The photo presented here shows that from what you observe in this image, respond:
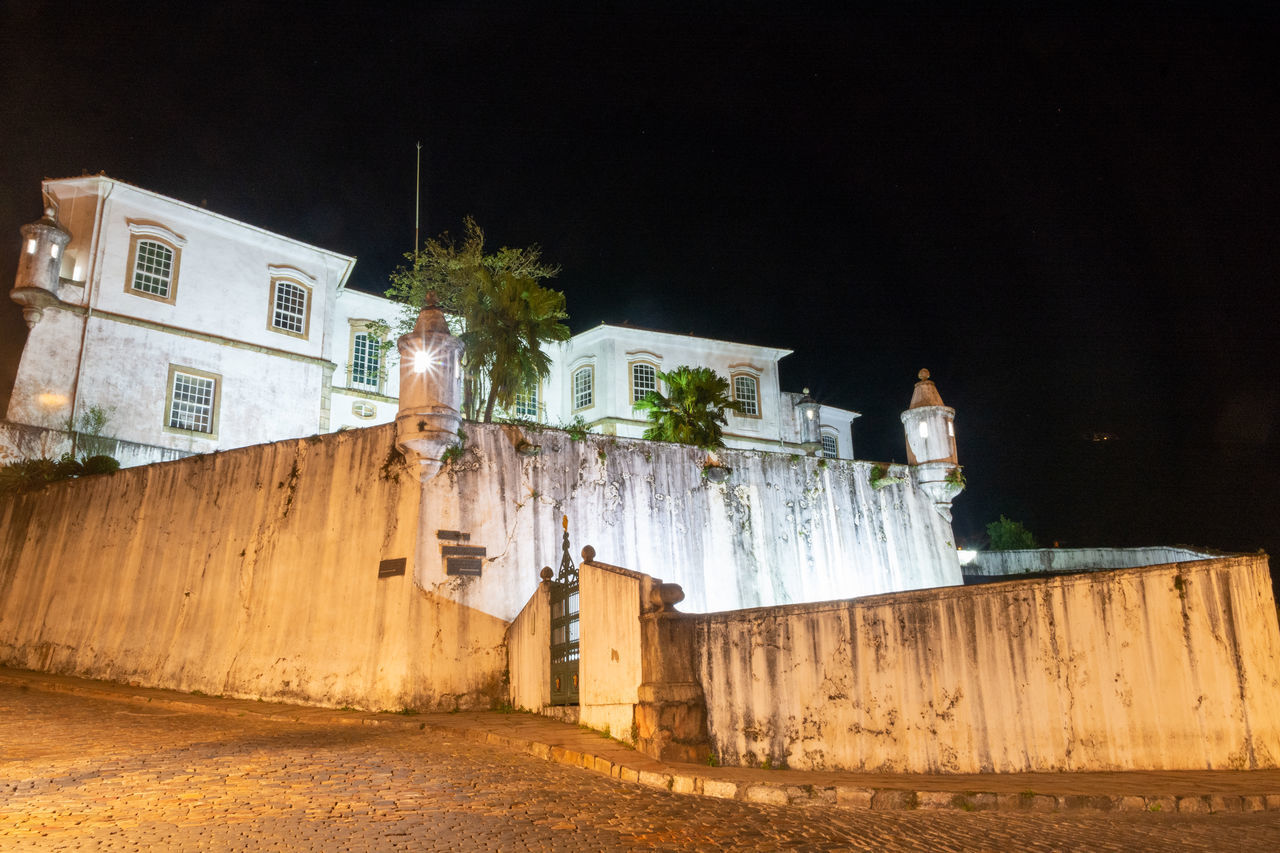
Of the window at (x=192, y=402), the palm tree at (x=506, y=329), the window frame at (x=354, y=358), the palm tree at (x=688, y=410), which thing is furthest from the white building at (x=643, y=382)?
the palm tree at (x=506, y=329)

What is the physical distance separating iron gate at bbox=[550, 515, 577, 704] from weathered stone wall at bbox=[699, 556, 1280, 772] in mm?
2704

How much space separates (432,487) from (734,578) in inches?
245

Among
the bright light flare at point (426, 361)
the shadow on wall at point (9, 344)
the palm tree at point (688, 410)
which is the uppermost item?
the shadow on wall at point (9, 344)

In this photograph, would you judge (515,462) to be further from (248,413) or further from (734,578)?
(248,413)

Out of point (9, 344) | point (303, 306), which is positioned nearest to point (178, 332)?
point (303, 306)

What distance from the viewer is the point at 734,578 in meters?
16.2

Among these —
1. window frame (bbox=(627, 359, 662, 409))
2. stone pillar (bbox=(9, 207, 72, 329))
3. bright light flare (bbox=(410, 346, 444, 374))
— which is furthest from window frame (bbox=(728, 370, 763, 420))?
stone pillar (bbox=(9, 207, 72, 329))

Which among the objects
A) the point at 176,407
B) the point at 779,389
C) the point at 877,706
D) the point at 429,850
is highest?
the point at 779,389

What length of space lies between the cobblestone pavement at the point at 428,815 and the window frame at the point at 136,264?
17036mm

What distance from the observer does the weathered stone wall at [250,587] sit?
12.5m

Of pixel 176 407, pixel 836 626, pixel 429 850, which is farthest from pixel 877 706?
pixel 176 407

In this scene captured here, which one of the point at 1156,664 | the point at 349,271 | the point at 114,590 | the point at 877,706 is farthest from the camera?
the point at 349,271

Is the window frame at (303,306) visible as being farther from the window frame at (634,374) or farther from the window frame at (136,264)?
the window frame at (634,374)

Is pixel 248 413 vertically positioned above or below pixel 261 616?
above
